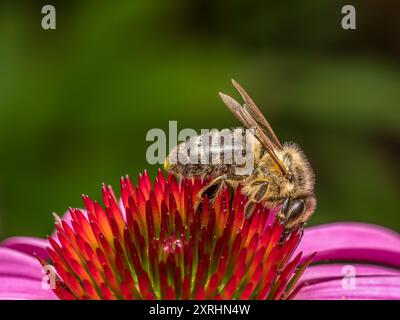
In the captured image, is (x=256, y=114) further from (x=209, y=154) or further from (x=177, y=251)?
(x=177, y=251)

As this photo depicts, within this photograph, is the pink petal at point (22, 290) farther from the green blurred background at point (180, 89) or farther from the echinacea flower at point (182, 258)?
the green blurred background at point (180, 89)

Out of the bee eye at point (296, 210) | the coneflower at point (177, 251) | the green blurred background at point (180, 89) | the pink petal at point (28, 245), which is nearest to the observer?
the coneflower at point (177, 251)

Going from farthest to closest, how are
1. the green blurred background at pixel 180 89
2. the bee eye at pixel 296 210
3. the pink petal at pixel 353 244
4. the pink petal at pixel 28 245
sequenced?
the green blurred background at pixel 180 89 → the pink petal at pixel 28 245 → the pink petal at pixel 353 244 → the bee eye at pixel 296 210

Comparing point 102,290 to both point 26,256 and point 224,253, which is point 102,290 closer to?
point 224,253

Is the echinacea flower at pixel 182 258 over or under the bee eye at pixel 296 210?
under

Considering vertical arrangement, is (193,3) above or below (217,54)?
above

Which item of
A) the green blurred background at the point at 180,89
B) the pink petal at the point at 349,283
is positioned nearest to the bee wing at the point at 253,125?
the pink petal at the point at 349,283
